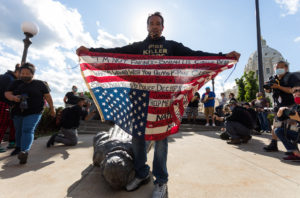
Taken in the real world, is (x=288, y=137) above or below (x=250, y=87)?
below

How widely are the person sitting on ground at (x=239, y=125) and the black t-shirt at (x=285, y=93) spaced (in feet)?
4.89

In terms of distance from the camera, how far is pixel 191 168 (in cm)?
270

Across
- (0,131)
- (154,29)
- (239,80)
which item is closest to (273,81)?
(154,29)

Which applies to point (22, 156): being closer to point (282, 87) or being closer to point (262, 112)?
point (282, 87)

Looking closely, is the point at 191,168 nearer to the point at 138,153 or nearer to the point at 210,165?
the point at 210,165

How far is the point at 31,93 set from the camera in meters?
3.13

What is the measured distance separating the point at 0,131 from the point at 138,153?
3641 mm

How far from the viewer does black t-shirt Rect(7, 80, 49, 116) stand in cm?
309

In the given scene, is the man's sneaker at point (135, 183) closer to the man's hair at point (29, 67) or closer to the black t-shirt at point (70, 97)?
the man's hair at point (29, 67)

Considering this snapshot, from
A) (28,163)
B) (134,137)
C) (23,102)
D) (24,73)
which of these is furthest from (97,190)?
(24,73)

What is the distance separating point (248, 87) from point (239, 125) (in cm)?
3317

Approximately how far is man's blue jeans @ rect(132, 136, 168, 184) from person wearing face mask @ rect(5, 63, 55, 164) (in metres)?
2.22

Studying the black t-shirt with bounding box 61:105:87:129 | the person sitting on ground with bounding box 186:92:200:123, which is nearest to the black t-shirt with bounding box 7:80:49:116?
the black t-shirt with bounding box 61:105:87:129

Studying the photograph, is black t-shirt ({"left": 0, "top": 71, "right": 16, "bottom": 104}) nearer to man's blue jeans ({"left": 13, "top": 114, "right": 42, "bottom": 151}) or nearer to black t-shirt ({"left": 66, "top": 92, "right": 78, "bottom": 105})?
man's blue jeans ({"left": 13, "top": 114, "right": 42, "bottom": 151})
